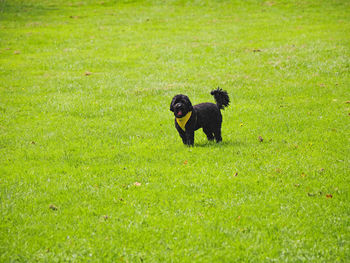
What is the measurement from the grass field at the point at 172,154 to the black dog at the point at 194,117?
499mm

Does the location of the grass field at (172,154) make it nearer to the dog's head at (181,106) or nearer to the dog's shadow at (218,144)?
the dog's shadow at (218,144)

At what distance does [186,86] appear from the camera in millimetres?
19047

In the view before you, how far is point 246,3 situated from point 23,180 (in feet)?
137

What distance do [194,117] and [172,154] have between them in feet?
4.04

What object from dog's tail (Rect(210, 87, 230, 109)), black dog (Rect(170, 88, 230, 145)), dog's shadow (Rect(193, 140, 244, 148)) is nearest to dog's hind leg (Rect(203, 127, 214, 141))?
black dog (Rect(170, 88, 230, 145))

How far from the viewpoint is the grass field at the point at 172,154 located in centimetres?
660

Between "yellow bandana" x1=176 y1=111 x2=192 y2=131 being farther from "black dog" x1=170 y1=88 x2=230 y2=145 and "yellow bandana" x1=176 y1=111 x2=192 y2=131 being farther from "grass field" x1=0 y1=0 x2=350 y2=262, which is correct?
"grass field" x1=0 y1=0 x2=350 y2=262

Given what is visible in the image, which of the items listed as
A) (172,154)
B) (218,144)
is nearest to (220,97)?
(218,144)

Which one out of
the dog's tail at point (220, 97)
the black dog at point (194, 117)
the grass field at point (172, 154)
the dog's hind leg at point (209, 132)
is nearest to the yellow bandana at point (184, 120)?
the black dog at point (194, 117)

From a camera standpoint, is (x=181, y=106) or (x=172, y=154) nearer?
(x=181, y=106)

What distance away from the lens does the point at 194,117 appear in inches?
422

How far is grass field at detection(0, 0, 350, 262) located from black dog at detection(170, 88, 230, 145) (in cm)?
50

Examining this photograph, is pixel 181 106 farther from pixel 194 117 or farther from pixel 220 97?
pixel 220 97

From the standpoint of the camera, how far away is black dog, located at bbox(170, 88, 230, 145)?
1036 centimetres
